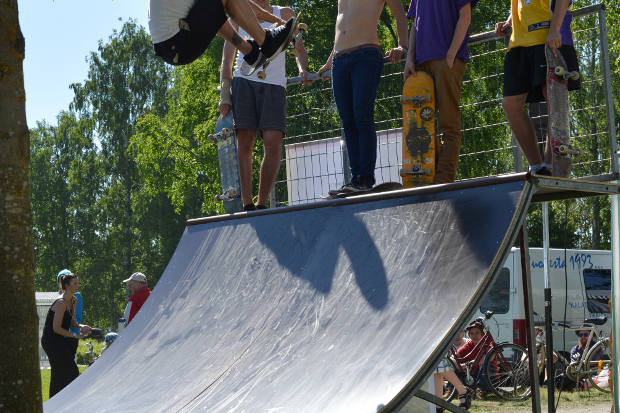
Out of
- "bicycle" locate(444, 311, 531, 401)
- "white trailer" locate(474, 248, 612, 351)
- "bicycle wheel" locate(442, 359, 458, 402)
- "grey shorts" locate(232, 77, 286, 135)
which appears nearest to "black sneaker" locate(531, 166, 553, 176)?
"grey shorts" locate(232, 77, 286, 135)

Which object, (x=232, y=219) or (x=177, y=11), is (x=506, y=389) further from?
(x=177, y=11)

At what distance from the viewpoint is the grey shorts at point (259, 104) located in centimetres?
603

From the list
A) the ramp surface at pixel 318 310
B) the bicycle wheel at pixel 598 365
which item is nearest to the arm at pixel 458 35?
the ramp surface at pixel 318 310

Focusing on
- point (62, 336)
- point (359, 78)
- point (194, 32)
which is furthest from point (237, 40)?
point (62, 336)

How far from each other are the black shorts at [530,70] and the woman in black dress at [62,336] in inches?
224

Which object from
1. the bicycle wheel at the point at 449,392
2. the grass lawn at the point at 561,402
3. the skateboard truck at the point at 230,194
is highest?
the skateboard truck at the point at 230,194

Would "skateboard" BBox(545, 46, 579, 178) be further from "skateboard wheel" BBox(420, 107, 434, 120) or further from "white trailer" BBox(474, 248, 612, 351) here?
"white trailer" BBox(474, 248, 612, 351)

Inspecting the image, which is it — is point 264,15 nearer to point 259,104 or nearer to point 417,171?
point 259,104

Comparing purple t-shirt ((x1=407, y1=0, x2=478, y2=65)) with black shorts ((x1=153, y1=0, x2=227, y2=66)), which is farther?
purple t-shirt ((x1=407, y1=0, x2=478, y2=65))

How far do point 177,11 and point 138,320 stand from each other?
2149mm

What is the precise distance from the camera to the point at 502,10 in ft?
88.6

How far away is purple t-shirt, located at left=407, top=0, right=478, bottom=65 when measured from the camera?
5.00 m

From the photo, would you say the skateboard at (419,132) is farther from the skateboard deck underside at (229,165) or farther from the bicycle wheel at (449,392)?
the bicycle wheel at (449,392)

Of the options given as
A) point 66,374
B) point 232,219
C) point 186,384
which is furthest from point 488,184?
point 66,374
